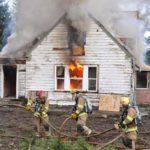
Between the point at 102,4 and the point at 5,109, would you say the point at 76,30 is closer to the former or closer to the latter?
the point at 102,4

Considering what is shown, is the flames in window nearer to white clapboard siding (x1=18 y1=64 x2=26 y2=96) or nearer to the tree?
white clapboard siding (x1=18 y1=64 x2=26 y2=96)

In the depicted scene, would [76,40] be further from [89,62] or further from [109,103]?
[109,103]

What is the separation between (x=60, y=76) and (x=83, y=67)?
1.37m

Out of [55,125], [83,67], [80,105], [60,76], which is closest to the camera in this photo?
[80,105]

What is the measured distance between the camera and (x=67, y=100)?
23.6m

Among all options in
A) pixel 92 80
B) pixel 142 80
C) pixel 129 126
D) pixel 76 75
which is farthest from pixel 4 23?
pixel 129 126

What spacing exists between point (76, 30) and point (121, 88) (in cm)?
390

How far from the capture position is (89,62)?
23.3 metres

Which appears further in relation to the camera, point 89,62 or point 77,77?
point 77,77

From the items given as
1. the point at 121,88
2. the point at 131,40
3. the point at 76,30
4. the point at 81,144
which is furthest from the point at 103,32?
the point at 81,144

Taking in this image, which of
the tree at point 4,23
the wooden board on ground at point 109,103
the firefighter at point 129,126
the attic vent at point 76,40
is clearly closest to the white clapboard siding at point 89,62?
the attic vent at point 76,40

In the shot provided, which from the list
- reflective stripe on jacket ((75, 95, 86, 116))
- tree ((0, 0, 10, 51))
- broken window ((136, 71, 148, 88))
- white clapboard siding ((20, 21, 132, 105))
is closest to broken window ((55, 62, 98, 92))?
white clapboard siding ((20, 21, 132, 105))

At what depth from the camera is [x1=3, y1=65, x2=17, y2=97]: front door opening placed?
87.0ft

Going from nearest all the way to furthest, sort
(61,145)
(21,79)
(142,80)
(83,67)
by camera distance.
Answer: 1. (61,145)
2. (83,67)
3. (21,79)
4. (142,80)
